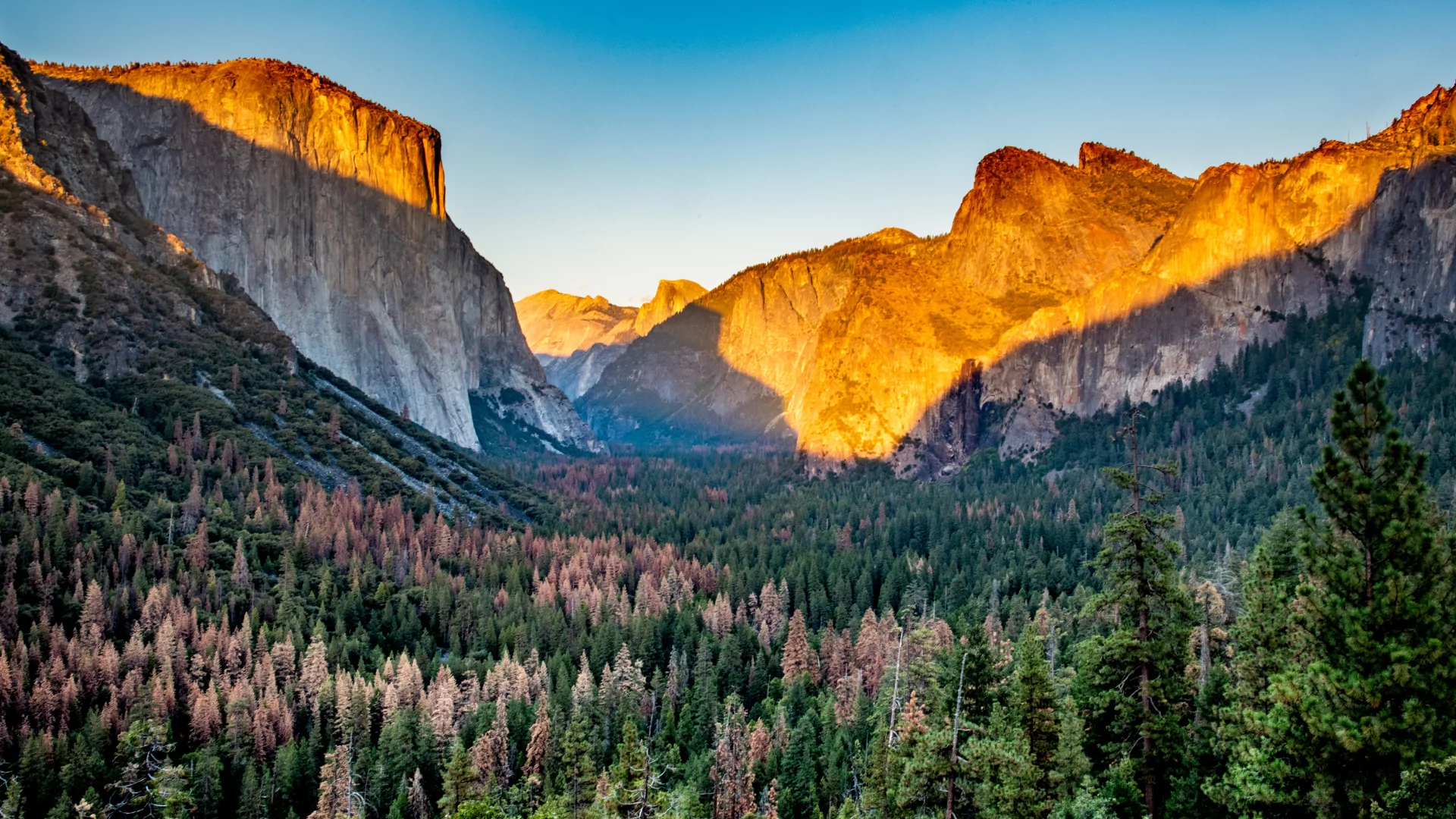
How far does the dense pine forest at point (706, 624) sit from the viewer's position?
2070 cm

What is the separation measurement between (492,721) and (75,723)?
2244 cm

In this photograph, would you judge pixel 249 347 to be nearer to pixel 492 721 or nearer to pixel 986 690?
pixel 492 721

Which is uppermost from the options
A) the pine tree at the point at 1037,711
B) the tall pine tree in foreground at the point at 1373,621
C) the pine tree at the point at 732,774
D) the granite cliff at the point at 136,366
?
the granite cliff at the point at 136,366

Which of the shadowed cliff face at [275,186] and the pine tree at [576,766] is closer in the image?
the pine tree at [576,766]

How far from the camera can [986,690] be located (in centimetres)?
3703

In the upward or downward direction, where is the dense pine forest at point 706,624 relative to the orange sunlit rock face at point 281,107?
downward

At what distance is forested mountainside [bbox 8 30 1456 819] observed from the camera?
21.4 meters

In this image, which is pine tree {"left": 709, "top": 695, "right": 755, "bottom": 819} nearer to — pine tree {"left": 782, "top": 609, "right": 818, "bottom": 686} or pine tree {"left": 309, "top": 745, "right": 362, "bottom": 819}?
pine tree {"left": 782, "top": 609, "right": 818, "bottom": 686}

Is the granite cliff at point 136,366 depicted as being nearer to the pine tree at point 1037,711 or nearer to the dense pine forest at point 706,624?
the dense pine forest at point 706,624

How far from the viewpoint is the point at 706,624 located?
292ft

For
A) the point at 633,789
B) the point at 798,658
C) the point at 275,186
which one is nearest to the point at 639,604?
the point at 798,658

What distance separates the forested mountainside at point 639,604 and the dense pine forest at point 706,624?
19 cm

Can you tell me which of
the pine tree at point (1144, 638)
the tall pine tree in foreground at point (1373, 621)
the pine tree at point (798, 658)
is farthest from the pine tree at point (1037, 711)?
the pine tree at point (798, 658)

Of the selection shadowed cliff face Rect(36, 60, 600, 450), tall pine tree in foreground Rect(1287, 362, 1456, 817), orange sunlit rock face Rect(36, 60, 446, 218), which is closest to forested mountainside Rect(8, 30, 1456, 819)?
tall pine tree in foreground Rect(1287, 362, 1456, 817)
